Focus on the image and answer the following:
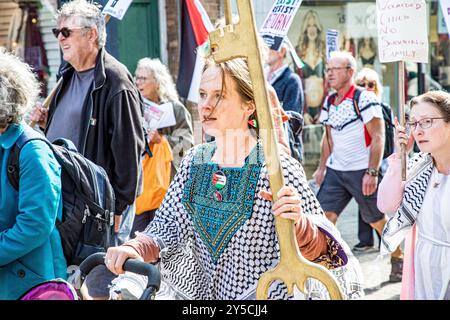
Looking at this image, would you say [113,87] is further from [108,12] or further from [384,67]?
[384,67]

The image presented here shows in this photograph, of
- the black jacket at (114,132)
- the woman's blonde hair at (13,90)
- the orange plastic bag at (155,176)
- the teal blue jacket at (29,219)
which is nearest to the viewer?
the teal blue jacket at (29,219)

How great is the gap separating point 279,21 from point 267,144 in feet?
12.4

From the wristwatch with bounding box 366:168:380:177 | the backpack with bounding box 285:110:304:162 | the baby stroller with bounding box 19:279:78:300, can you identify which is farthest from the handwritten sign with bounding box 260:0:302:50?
the baby stroller with bounding box 19:279:78:300

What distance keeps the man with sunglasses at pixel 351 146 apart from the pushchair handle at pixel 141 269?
474 centimetres

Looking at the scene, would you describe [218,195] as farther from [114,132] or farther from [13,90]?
[114,132]

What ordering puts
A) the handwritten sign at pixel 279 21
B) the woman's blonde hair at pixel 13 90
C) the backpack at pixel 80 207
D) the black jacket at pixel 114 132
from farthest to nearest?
1. the handwritten sign at pixel 279 21
2. the black jacket at pixel 114 132
3. the backpack at pixel 80 207
4. the woman's blonde hair at pixel 13 90

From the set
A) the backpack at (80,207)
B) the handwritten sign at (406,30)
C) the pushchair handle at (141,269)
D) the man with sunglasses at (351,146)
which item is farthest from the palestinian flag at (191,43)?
the pushchair handle at (141,269)

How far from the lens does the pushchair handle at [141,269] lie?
2430 mm

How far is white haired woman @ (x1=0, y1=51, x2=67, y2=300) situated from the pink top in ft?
4.76

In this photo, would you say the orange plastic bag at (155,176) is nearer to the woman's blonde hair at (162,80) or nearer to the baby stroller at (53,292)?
the woman's blonde hair at (162,80)

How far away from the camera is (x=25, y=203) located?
11.0 feet

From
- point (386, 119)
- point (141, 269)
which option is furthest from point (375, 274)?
point (141, 269)

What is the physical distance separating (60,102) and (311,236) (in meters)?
2.86
